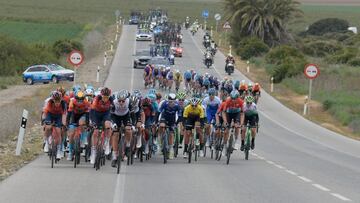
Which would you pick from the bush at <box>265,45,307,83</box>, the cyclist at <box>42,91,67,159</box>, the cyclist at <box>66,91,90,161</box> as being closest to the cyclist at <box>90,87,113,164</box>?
the cyclist at <box>66,91,90,161</box>

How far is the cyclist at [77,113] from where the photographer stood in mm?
20422

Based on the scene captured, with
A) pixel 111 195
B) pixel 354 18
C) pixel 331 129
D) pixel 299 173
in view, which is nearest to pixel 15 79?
pixel 331 129

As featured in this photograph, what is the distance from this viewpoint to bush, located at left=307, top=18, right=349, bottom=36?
12826 centimetres

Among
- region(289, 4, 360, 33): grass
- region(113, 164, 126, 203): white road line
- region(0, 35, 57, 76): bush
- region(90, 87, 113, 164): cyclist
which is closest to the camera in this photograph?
region(113, 164, 126, 203): white road line

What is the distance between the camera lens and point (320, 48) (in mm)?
101000

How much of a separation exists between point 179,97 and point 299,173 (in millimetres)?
3904

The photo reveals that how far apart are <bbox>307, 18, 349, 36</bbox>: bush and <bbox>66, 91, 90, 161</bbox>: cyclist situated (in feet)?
359

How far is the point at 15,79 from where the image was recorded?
2367 inches

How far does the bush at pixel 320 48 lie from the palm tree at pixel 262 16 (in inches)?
206

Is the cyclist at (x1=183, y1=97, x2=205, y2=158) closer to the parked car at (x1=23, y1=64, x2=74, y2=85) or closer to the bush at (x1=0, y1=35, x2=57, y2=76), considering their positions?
the parked car at (x1=23, y1=64, x2=74, y2=85)

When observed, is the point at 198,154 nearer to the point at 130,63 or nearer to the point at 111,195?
the point at 111,195

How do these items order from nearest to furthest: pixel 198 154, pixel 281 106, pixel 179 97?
pixel 179 97 < pixel 198 154 < pixel 281 106

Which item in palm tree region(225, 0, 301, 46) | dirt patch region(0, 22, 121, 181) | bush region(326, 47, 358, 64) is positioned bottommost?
dirt patch region(0, 22, 121, 181)

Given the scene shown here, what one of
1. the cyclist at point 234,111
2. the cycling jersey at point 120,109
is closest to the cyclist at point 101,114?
the cycling jersey at point 120,109
